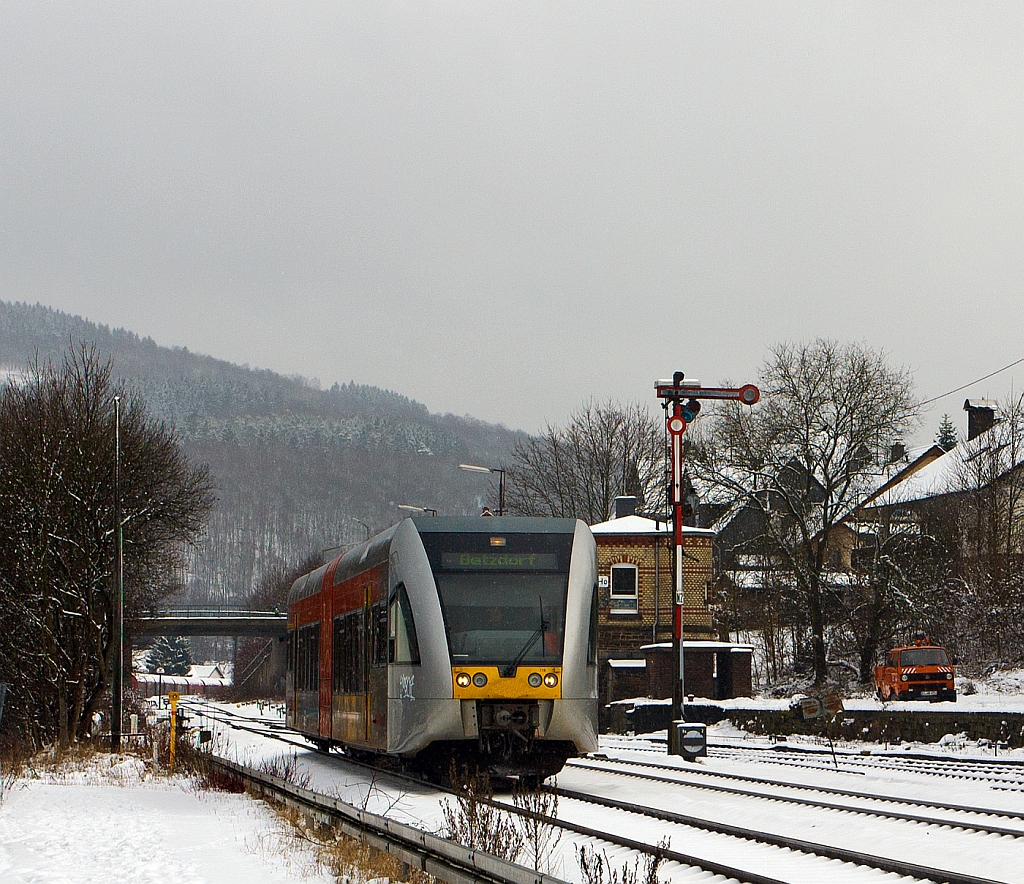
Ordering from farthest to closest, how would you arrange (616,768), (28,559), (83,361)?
(83,361) → (28,559) → (616,768)

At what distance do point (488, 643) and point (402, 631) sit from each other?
3.55 feet

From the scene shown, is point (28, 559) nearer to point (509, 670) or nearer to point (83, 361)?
point (83, 361)

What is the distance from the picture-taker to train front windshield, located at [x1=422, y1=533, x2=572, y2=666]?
16.8 meters

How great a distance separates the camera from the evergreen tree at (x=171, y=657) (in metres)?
156

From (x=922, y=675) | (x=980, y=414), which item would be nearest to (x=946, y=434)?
(x=980, y=414)

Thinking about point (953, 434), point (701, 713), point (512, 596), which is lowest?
point (701, 713)

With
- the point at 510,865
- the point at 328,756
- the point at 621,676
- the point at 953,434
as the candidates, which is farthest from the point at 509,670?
the point at 953,434

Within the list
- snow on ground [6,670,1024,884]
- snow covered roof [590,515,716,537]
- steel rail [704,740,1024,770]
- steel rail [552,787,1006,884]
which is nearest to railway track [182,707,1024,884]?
steel rail [552,787,1006,884]

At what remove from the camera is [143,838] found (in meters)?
13.1

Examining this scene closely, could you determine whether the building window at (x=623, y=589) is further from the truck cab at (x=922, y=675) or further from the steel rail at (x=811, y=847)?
the steel rail at (x=811, y=847)

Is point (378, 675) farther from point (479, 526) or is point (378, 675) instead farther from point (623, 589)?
point (623, 589)

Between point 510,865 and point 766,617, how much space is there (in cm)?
5017

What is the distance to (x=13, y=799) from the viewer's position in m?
17.2

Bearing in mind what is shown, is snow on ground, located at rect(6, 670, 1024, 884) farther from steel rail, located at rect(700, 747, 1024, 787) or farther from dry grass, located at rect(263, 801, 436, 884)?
steel rail, located at rect(700, 747, 1024, 787)
